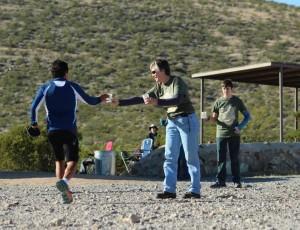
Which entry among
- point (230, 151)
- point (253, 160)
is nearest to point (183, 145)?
point (230, 151)

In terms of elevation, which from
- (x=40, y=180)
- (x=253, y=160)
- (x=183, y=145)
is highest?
(x=183, y=145)

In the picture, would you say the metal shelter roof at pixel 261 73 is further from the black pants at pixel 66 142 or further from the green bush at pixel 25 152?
the black pants at pixel 66 142

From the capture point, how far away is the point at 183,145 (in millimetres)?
8602

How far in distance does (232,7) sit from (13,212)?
174 ft

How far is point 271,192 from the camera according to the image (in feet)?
32.7

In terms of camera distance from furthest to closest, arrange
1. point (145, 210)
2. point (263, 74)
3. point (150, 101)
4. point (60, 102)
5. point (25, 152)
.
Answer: point (263, 74), point (25, 152), point (60, 102), point (150, 101), point (145, 210)

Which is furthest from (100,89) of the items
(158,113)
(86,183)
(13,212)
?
(13,212)

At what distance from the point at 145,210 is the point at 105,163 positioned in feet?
27.7

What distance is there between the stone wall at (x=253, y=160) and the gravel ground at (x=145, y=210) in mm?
5088

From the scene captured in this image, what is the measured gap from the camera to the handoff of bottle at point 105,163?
15.5 meters

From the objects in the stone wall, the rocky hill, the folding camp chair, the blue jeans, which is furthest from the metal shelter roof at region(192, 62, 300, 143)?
the rocky hill

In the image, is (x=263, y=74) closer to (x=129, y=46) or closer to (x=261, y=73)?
(x=261, y=73)

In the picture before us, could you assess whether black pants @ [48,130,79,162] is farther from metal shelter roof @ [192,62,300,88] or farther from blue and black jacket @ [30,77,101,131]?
metal shelter roof @ [192,62,300,88]

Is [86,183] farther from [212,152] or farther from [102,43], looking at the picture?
[102,43]
